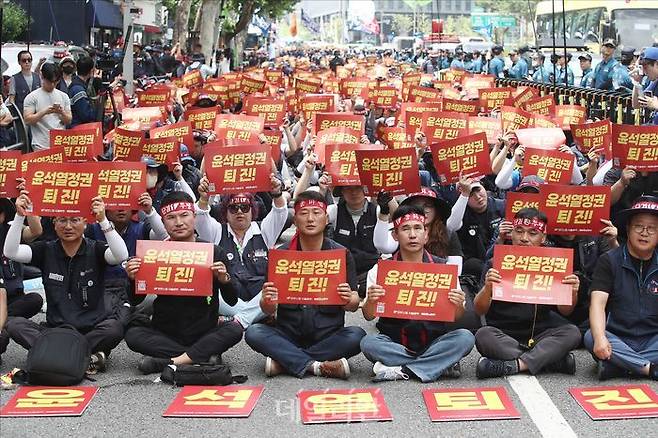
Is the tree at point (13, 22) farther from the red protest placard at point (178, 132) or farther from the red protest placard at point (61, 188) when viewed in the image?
the red protest placard at point (61, 188)

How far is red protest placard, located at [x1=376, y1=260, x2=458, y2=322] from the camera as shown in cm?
702

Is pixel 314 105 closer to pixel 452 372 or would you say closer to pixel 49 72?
pixel 49 72

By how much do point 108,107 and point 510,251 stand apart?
34.0ft

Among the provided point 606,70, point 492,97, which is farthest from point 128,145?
point 606,70

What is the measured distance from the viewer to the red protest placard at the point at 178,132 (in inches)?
435

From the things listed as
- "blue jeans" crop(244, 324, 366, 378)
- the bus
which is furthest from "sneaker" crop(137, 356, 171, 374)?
the bus

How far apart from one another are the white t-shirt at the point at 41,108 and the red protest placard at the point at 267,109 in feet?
6.98

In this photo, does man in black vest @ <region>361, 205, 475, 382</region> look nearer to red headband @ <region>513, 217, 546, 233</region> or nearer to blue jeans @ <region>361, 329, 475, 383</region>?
blue jeans @ <region>361, 329, 475, 383</region>

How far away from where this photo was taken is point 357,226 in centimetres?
945

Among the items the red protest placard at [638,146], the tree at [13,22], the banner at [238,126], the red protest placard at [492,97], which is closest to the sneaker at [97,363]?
the red protest placard at [638,146]

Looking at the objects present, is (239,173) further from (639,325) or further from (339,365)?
(639,325)

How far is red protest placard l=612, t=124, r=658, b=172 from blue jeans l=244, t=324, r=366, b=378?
2.83 meters

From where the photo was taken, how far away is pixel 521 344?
24.3ft

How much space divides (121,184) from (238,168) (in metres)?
1.06
